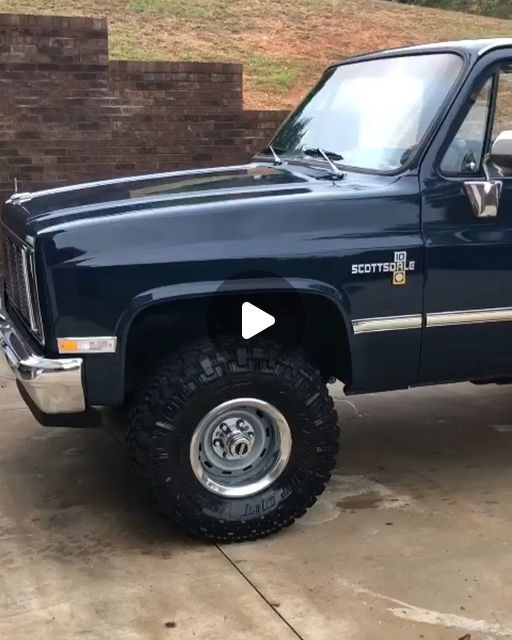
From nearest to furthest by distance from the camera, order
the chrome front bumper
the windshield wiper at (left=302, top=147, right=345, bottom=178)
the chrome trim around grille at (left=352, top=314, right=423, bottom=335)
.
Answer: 1. the chrome front bumper
2. the chrome trim around grille at (left=352, top=314, right=423, bottom=335)
3. the windshield wiper at (left=302, top=147, right=345, bottom=178)

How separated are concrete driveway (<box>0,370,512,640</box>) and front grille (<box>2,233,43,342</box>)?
37.5 inches

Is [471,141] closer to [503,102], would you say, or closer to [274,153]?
[503,102]

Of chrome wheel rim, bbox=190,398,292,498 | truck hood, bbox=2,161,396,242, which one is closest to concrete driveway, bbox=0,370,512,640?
chrome wheel rim, bbox=190,398,292,498

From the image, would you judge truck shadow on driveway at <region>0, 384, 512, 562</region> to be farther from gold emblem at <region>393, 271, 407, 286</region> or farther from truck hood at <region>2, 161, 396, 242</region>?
truck hood at <region>2, 161, 396, 242</region>

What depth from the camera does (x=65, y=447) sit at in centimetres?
509

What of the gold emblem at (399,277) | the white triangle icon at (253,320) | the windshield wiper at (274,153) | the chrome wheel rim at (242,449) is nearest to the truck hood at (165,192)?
the windshield wiper at (274,153)

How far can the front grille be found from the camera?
12.1 feet

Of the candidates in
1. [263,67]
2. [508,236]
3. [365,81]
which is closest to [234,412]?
[508,236]

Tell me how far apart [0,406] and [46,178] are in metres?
3.29

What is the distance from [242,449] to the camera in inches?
154

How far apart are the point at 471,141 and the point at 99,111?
521 cm

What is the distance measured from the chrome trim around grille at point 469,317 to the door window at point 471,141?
0.64 metres

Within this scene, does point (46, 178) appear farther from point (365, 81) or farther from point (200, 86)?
point (365, 81)

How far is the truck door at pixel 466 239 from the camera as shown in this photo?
3.92m
